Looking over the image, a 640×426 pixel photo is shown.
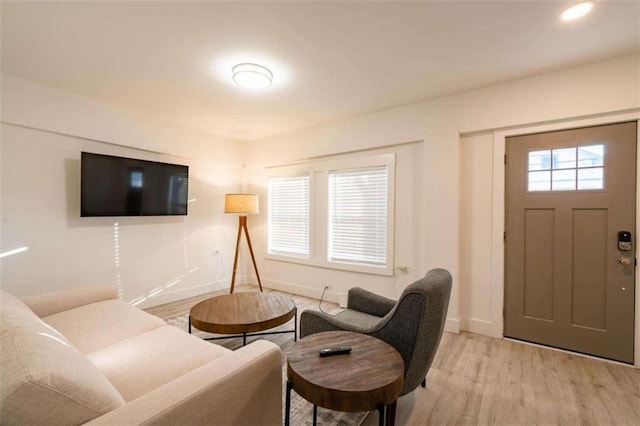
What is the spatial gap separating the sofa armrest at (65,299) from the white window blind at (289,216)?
250 cm

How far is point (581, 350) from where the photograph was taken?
2.54 meters

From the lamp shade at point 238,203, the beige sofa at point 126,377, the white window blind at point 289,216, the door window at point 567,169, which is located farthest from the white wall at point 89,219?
the door window at point 567,169

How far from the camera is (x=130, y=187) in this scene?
349cm

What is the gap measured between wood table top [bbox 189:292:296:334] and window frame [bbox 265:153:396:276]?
4.65 ft

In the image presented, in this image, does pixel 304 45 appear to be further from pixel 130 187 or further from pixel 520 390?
pixel 520 390

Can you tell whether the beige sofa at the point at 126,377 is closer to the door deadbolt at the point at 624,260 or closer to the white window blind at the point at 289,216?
the white window blind at the point at 289,216

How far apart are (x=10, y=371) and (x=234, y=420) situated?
2.50ft

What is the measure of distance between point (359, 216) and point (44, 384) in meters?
3.36

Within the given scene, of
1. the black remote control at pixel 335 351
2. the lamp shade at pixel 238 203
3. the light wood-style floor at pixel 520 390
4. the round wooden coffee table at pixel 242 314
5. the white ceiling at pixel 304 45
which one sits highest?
the white ceiling at pixel 304 45

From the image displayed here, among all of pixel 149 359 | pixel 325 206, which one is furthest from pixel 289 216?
pixel 149 359

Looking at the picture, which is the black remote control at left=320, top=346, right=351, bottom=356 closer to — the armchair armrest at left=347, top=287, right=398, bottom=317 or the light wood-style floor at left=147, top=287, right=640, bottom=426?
the light wood-style floor at left=147, top=287, right=640, bottom=426

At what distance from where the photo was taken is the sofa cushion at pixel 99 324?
1801 millimetres

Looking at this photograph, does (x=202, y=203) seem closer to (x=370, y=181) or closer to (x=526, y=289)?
(x=370, y=181)

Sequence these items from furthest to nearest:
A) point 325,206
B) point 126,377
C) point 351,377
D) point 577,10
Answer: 1. point 325,206
2. point 577,10
3. point 126,377
4. point 351,377
